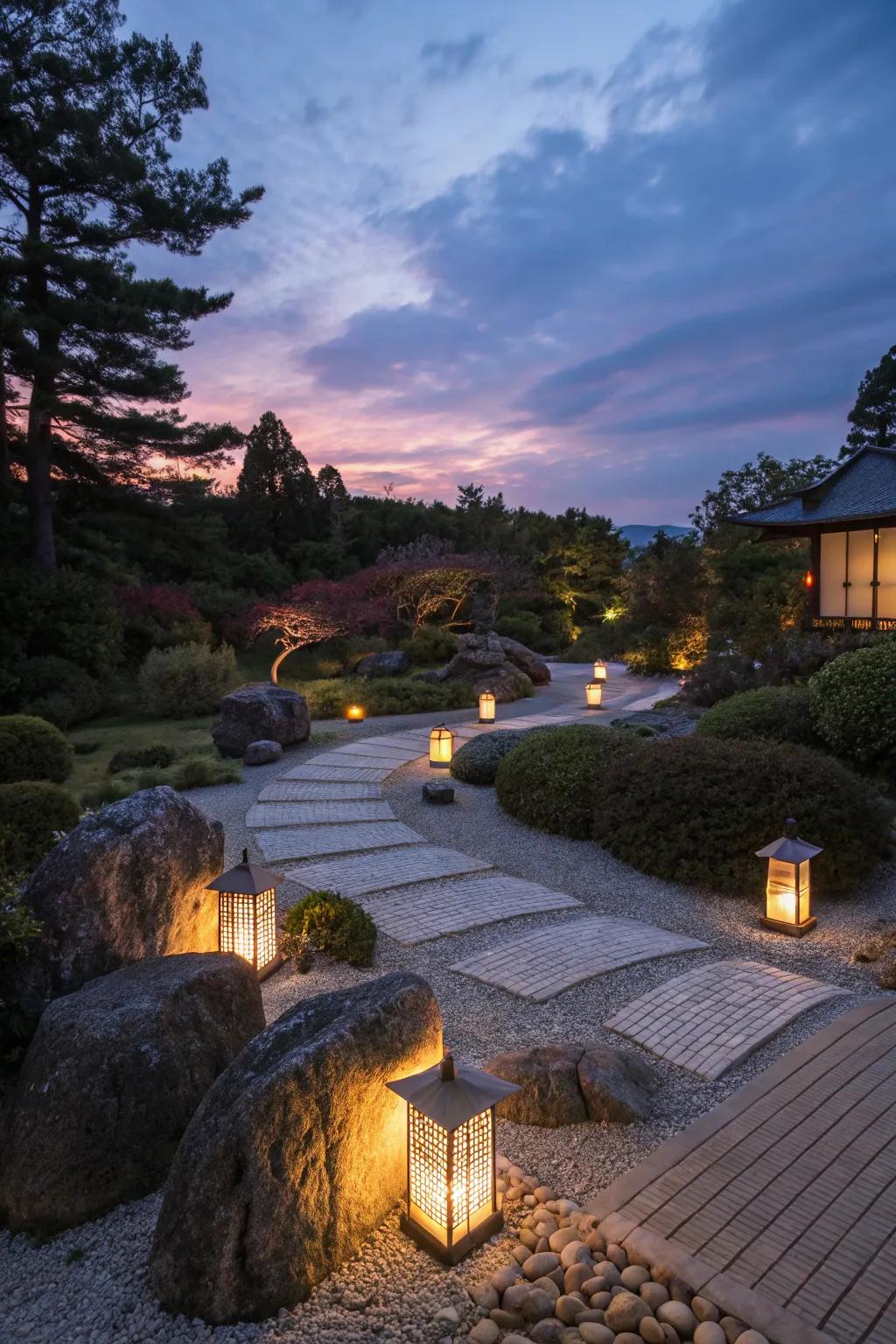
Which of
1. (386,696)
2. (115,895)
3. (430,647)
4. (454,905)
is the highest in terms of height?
(430,647)

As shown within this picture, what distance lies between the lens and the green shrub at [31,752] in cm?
908

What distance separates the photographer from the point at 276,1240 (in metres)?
2.36

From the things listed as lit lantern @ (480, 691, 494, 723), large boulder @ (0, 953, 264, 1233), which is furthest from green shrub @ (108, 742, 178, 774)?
large boulder @ (0, 953, 264, 1233)

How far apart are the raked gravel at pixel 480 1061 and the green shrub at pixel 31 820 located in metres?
1.50

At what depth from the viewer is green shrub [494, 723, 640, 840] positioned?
24.8 ft

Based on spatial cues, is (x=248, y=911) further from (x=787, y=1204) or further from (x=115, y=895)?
(x=787, y=1204)

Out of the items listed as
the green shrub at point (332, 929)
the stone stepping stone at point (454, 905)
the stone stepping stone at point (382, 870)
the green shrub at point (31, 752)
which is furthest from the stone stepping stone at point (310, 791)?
the green shrub at point (332, 929)

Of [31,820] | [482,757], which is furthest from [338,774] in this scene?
[31,820]

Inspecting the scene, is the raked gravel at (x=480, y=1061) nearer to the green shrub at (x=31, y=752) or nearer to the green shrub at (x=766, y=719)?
the green shrub at (x=766, y=719)

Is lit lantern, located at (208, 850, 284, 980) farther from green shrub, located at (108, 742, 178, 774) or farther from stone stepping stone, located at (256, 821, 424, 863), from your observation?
green shrub, located at (108, 742, 178, 774)

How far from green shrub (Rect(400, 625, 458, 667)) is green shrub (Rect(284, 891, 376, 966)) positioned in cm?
1425

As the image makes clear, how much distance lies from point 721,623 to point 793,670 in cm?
581

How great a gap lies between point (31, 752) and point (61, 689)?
540 centimetres

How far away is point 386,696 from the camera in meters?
14.7
